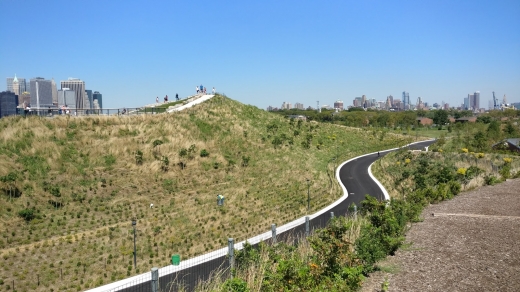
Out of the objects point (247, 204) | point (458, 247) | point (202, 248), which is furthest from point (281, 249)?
point (247, 204)

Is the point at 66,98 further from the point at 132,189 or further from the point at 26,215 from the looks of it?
the point at 26,215

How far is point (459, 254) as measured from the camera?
8.80 metres

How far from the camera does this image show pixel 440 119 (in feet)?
312

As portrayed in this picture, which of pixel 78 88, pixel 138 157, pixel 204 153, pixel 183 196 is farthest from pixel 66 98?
pixel 183 196

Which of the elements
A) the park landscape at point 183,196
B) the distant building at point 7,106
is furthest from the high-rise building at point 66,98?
the park landscape at point 183,196

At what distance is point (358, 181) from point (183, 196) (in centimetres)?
1285

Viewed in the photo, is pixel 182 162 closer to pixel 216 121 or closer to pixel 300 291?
pixel 216 121

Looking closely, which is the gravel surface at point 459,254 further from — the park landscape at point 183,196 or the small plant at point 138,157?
the small plant at point 138,157

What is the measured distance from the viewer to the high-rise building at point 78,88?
4569cm

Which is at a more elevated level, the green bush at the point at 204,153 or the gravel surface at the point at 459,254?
the green bush at the point at 204,153

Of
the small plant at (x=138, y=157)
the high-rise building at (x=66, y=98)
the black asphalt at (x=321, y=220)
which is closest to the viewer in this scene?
the black asphalt at (x=321, y=220)

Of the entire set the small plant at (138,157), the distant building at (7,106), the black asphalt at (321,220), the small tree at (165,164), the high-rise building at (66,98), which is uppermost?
the high-rise building at (66,98)

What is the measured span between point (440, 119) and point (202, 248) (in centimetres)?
9110

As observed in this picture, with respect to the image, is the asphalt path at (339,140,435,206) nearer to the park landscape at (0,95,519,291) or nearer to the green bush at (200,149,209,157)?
the park landscape at (0,95,519,291)
